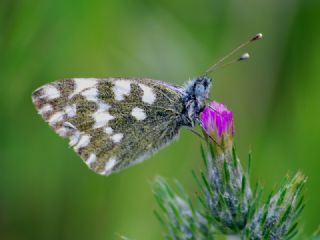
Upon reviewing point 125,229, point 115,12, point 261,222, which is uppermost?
point 115,12

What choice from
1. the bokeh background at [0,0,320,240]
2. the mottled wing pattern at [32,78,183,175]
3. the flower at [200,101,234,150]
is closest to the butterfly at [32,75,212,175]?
the mottled wing pattern at [32,78,183,175]

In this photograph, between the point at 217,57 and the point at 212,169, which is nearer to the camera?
the point at 212,169

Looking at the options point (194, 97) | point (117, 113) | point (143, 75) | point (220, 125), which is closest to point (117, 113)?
point (117, 113)

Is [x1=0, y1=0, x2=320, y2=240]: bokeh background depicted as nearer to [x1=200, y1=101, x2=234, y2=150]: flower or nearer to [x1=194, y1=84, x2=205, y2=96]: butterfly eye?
[x1=194, y1=84, x2=205, y2=96]: butterfly eye

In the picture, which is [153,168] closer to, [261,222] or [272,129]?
[272,129]

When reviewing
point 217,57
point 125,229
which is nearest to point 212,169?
point 125,229

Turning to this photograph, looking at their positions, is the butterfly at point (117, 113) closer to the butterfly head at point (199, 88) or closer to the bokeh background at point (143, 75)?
the butterfly head at point (199, 88)

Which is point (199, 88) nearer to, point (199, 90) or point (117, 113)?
point (199, 90)
